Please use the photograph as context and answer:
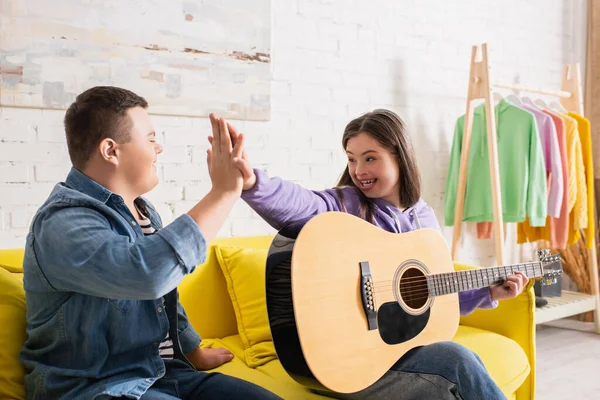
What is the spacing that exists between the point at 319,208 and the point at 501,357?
2.50 feet

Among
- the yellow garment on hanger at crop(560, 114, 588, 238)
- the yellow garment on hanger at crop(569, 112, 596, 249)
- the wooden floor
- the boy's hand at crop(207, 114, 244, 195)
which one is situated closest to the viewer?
the boy's hand at crop(207, 114, 244, 195)

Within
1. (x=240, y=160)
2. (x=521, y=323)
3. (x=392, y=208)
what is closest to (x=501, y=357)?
(x=521, y=323)

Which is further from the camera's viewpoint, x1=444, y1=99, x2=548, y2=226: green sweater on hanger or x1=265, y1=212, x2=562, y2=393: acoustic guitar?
x1=444, y1=99, x2=548, y2=226: green sweater on hanger

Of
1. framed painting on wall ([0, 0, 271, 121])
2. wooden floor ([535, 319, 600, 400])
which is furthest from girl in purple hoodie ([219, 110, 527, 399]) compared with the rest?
wooden floor ([535, 319, 600, 400])

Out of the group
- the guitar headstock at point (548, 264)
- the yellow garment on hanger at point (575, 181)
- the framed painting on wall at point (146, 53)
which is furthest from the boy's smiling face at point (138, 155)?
the yellow garment on hanger at point (575, 181)

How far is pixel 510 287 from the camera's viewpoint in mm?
1752

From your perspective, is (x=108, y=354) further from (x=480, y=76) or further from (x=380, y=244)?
(x=480, y=76)

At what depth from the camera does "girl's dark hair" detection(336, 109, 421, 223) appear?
5.75ft

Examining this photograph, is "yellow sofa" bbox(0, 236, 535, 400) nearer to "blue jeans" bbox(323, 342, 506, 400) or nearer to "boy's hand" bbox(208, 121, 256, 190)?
"blue jeans" bbox(323, 342, 506, 400)

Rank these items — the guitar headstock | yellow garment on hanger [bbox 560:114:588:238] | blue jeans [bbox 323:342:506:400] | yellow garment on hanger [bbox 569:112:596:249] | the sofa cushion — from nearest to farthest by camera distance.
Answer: blue jeans [bbox 323:342:506:400], the sofa cushion, the guitar headstock, yellow garment on hanger [bbox 560:114:588:238], yellow garment on hanger [bbox 569:112:596:249]

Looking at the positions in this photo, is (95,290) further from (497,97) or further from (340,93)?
(497,97)

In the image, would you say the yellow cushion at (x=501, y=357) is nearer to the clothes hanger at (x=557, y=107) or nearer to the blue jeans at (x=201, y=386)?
the blue jeans at (x=201, y=386)

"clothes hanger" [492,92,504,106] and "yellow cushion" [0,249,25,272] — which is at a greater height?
"clothes hanger" [492,92,504,106]

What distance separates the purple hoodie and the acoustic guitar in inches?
3.5
